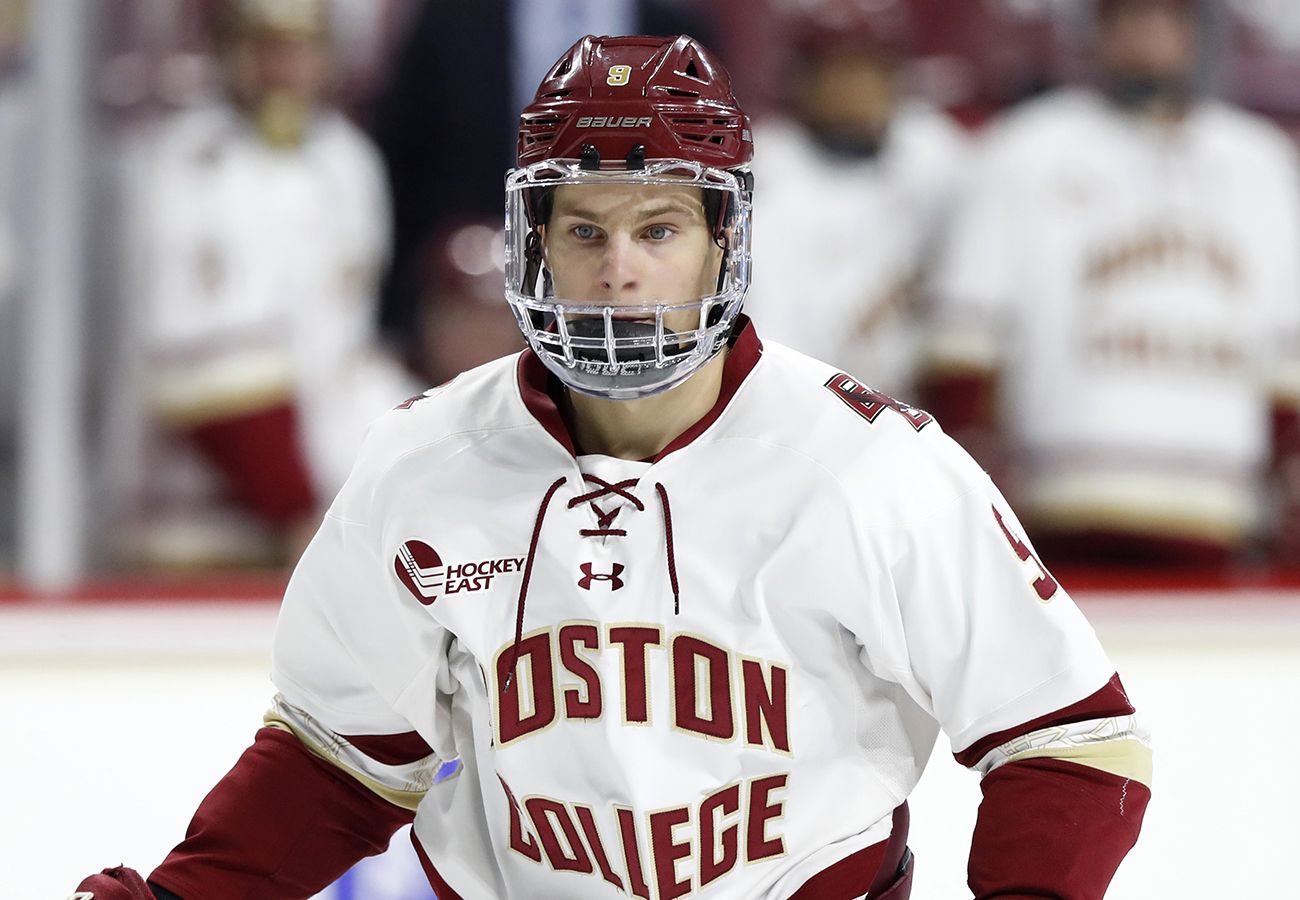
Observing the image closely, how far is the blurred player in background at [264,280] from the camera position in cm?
448

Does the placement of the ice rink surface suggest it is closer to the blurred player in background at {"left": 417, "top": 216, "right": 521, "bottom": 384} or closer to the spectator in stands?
the blurred player in background at {"left": 417, "top": 216, "right": 521, "bottom": 384}

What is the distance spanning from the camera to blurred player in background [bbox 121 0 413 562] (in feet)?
14.7

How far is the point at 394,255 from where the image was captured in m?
4.66

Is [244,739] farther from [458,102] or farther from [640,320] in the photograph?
[458,102]

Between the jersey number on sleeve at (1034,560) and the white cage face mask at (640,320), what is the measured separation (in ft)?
1.08

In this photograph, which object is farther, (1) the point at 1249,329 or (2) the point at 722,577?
(1) the point at 1249,329

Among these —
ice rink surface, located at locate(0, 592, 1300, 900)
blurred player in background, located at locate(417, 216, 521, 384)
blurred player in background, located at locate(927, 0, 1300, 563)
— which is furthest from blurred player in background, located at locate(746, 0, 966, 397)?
ice rink surface, located at locate(0, 592, 1300, 900)

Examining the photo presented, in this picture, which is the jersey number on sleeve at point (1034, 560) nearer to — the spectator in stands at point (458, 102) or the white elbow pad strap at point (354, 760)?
the white elbow pad strap at point (354, 760)

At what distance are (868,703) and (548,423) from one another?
0.44m

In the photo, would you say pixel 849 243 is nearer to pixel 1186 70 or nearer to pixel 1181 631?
pixel 1186 70

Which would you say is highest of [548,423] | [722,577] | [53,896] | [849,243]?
[548,423]

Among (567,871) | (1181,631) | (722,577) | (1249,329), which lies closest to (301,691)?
(567,871)

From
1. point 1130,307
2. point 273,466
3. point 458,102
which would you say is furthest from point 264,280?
point 1130,307

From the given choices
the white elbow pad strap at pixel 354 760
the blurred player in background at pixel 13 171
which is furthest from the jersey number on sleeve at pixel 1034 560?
the blurred player in background at pixel 13 171
